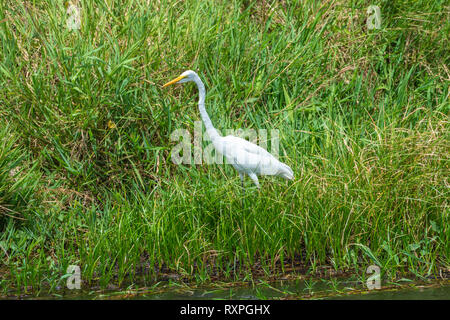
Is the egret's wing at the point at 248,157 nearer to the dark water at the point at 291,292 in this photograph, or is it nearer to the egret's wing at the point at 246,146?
the egret's wing at the point at 246,146

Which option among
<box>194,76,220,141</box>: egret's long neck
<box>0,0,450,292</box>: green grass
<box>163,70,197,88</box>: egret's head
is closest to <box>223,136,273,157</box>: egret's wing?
<box>194,76,220,141</box>: egret's long neck

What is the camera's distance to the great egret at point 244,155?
17.2ft

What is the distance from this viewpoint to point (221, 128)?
592cm

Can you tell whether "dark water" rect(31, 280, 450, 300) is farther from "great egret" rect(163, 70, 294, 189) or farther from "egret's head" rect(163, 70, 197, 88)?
"egret's head" rect(163, 70, 197, 88)

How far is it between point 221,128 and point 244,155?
0.67 m

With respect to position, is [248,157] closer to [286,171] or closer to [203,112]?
[286,171]

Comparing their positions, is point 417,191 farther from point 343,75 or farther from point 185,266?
point 343,75

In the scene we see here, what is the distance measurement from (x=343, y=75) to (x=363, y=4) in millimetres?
1016

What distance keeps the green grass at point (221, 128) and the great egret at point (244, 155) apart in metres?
0.12

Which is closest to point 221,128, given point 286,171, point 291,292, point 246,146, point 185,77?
point 246,146

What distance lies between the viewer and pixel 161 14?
242 inches

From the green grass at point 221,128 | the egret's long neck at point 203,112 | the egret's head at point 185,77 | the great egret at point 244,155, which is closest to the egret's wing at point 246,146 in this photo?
the great egret at point 244,155

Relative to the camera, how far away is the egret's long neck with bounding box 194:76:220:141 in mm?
5211

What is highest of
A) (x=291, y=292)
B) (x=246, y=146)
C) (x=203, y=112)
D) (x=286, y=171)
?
(x=203, y=112)
